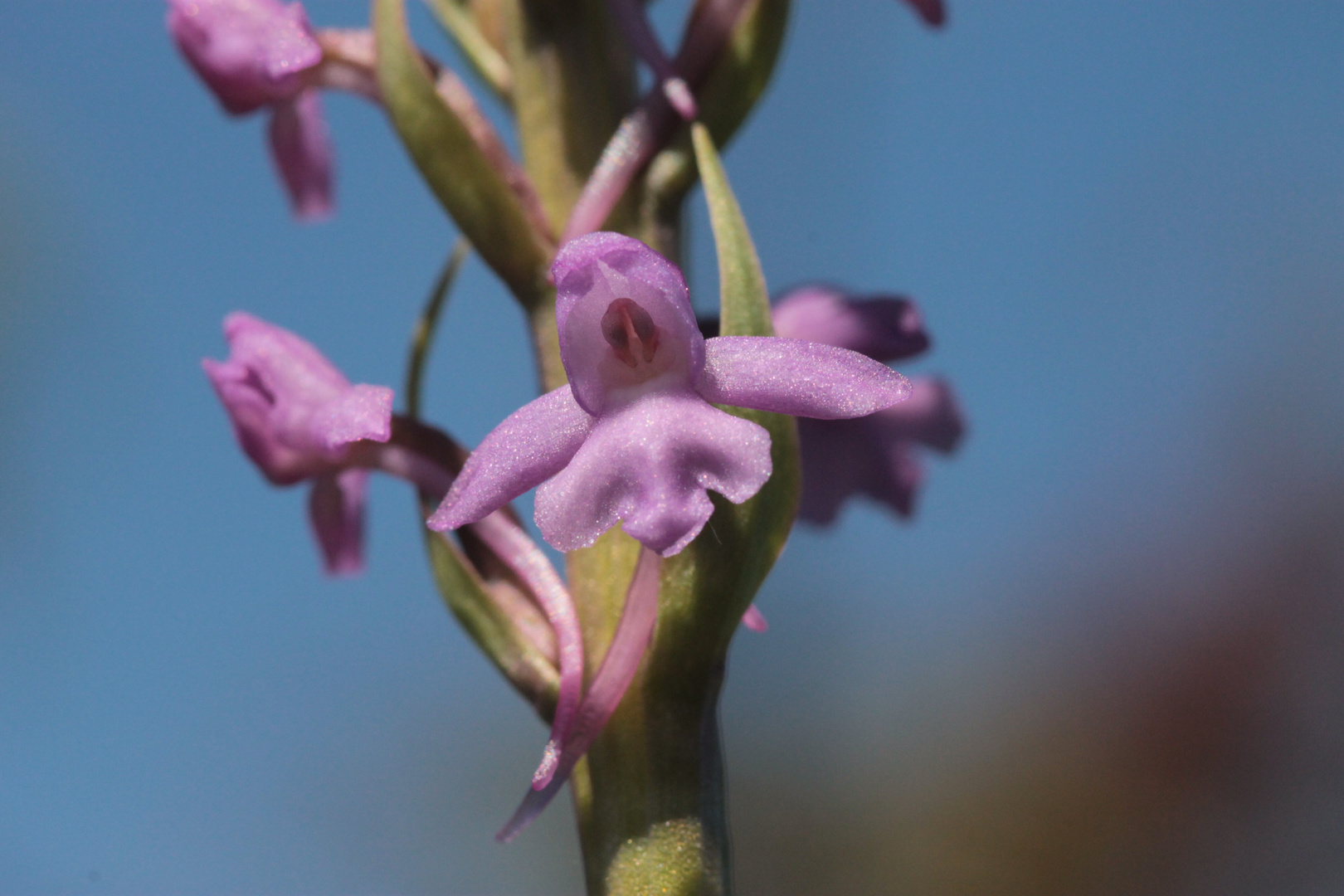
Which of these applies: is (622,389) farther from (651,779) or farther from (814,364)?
(651,779)

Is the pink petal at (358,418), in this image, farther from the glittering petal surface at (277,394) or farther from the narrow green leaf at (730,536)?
the narrow green leaf at (730,536)

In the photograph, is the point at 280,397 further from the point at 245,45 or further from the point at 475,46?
the point at 475,46

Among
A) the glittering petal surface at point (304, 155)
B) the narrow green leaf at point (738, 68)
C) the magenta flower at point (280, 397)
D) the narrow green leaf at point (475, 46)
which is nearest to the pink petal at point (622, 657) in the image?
the magenta flower at point (280, 397)

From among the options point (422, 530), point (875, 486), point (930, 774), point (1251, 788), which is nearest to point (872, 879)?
point (930, 774)

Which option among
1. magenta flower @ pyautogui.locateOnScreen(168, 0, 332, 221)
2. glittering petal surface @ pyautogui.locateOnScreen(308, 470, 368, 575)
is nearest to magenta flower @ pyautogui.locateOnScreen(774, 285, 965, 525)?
glittering petal surface @ pyautogui.locateOnScreen(308, 470, 368, 575)

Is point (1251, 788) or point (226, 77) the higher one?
point (226, 77)

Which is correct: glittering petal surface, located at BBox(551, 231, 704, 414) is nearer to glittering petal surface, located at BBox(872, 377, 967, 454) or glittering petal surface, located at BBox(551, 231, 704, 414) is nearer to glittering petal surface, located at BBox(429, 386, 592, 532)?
glittering petal surface, located at BBox(429, 386, 592, 532)

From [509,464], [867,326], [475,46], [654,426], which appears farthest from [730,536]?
[475,46]
